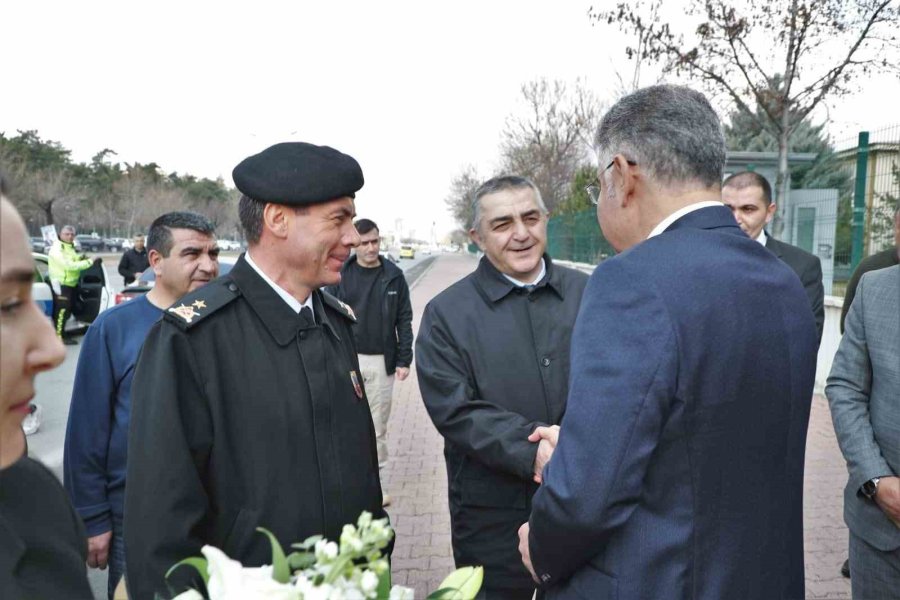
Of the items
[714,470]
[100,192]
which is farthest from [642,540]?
[100,192]

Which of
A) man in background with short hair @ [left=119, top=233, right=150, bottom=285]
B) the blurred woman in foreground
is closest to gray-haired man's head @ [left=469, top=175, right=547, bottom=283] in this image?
the blurred woman in foreground

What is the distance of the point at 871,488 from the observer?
246 centimetres

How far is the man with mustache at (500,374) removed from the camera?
262 centimetres

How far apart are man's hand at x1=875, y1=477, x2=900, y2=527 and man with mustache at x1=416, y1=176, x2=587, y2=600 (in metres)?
1.14

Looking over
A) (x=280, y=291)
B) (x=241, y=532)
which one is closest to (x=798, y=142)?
(x=280, y=291)

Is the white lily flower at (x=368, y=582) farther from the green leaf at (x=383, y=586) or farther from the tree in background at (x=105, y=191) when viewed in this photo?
the tree in background at (x=105, y=191)

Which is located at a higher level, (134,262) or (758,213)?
(758,213)

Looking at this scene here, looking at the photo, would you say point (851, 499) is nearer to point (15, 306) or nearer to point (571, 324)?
point (571, 324)

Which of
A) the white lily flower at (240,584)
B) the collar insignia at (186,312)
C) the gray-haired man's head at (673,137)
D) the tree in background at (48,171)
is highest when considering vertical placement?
the tree in background at (48,171)

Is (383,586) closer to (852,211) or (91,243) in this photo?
(852,211)

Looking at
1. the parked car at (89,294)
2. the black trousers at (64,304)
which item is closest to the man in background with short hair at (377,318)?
the black trousers at (64,304)

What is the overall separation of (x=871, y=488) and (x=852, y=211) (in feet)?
20.9

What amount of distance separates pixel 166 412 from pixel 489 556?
1.46 metres

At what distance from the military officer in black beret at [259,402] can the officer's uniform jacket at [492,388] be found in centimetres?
51
